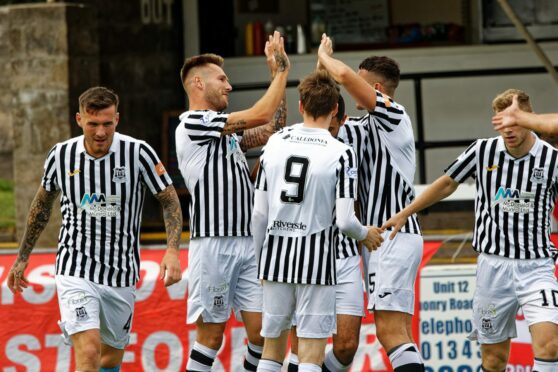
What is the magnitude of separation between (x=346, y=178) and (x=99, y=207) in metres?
1.70

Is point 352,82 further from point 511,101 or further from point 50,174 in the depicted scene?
point 50,174

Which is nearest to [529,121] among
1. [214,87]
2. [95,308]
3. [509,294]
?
[509,294]

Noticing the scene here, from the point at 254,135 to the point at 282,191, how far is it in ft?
4.64

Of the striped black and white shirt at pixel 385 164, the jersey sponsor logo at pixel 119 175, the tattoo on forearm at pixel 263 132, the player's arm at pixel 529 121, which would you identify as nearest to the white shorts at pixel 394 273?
the striped black and white shirt at pixel 385 164

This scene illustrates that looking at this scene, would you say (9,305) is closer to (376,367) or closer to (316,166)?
(376,367)

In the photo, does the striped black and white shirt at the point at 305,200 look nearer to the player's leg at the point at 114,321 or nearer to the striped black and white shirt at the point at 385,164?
the striped black and white shirt at the point at 385,164

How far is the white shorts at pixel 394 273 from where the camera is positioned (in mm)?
8516

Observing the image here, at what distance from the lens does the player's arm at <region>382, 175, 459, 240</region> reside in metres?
8.44

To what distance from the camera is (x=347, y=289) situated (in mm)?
8688

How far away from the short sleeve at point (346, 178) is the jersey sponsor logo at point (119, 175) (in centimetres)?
153

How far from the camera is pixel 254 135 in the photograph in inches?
363

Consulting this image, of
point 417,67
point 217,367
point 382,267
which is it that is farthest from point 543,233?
point 417,67

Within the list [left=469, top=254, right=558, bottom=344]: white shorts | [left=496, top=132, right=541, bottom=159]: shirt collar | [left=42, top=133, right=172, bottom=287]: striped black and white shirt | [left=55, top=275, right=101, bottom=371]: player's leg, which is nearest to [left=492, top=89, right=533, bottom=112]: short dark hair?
[left=496, top=132, right=541, bottom=159]: shirt collar

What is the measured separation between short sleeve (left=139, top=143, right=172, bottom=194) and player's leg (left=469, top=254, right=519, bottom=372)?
210 centimetres
